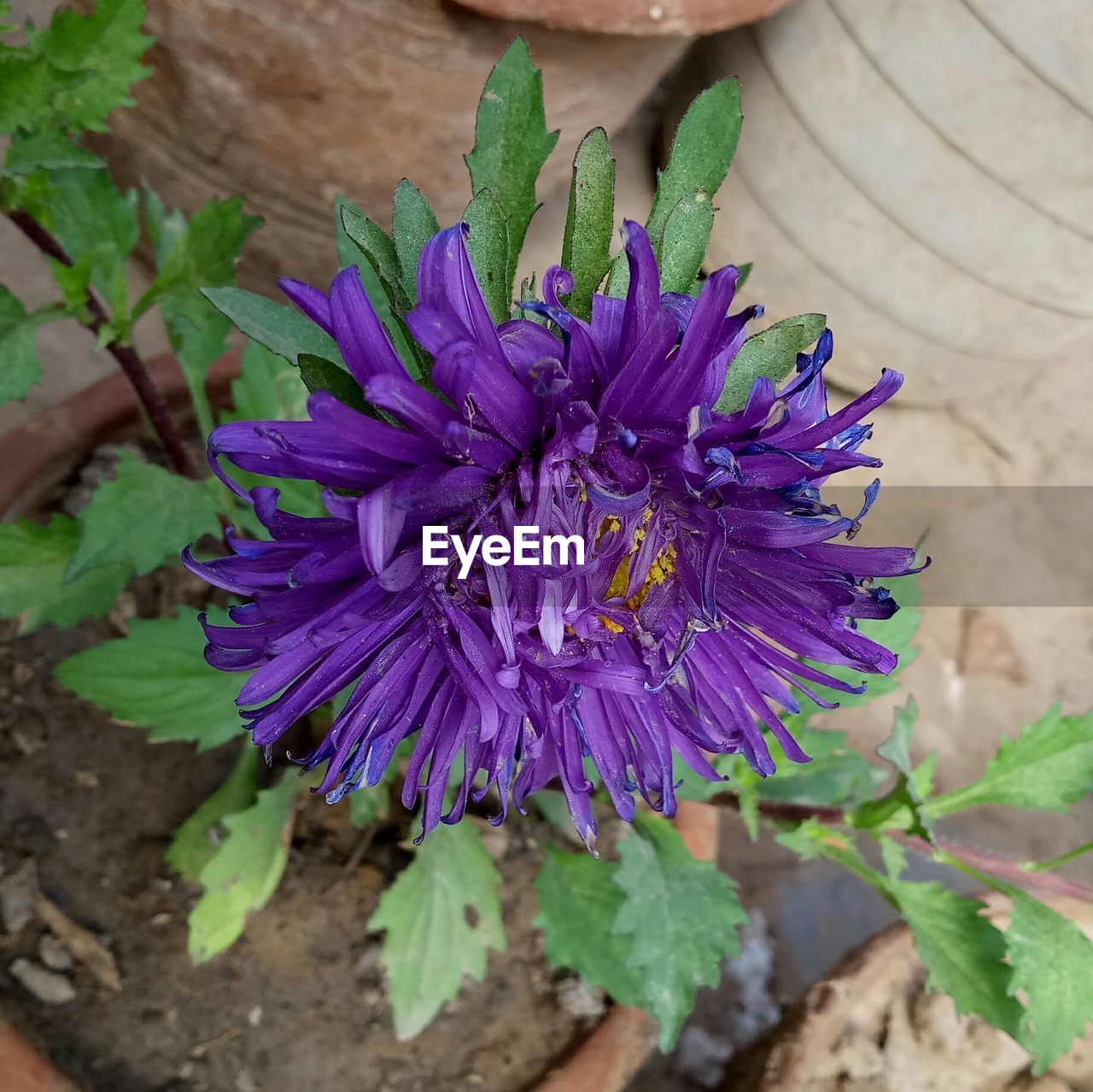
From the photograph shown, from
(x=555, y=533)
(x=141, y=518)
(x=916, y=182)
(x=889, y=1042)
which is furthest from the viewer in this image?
(x=916, y=182)

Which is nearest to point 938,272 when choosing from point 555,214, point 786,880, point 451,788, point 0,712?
point 555,214

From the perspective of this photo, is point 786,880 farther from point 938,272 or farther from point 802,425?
point 802,425

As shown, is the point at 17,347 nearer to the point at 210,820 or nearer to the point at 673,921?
the point at 210,820

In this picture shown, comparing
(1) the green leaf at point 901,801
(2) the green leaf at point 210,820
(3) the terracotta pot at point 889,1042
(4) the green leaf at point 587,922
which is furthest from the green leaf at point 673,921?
(2) the green leaf at point 210,820

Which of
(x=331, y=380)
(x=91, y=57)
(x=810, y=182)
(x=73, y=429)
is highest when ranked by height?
(x=810, y=182)

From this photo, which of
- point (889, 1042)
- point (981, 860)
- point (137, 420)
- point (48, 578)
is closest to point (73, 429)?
point (137, 420)
